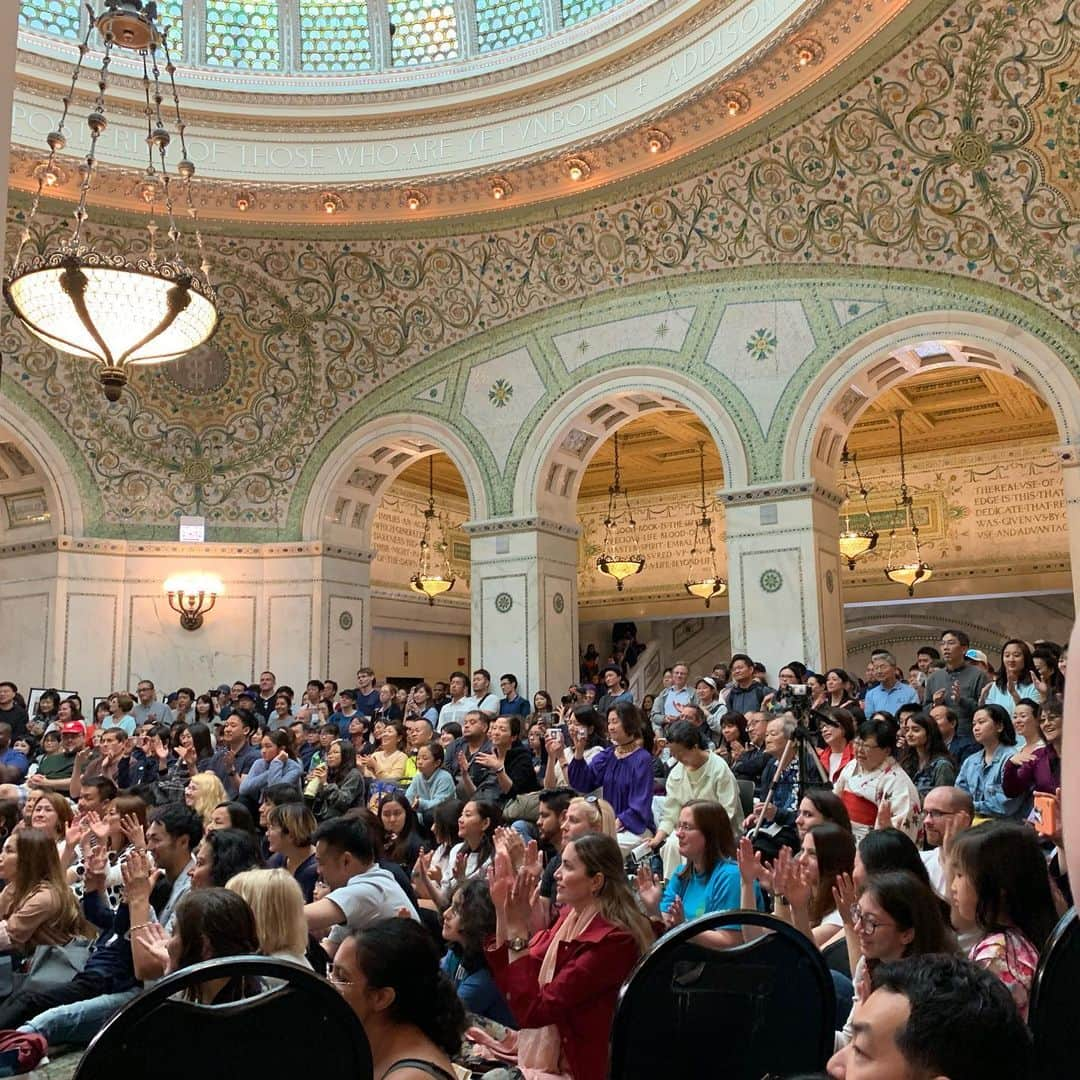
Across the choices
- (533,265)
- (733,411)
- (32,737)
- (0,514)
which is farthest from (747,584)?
(0,514)

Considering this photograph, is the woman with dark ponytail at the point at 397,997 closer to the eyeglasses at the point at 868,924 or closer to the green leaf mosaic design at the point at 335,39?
the eyeglasses at the point at 868,924

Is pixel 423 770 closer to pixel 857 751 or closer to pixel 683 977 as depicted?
pixel 857 751

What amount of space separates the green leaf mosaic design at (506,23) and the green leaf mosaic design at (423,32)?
0.37 meters

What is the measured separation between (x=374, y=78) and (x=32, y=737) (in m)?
9.02

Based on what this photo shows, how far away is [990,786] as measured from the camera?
6070 millimetres

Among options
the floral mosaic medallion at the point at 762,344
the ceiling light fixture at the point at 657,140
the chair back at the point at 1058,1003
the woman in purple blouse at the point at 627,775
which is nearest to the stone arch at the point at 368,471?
the floral mosaic medallion at the point at 762,344

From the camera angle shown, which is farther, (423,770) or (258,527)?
(258,527)

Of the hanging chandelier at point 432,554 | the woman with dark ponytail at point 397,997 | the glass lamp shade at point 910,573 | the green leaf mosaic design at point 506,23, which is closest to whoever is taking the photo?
the woman with dark ponytail at point 397,997

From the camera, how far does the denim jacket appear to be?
585 centimetres

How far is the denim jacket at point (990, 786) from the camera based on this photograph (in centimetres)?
585

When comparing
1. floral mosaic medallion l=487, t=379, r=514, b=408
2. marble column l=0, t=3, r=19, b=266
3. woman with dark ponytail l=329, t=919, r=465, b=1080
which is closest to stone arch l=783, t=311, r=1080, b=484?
floral mosaic medallion l=487, t=379, r=514, b=408

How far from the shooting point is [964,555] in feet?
55.8

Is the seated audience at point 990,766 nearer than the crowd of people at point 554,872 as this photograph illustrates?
No

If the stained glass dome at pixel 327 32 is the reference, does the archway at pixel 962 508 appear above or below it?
below
